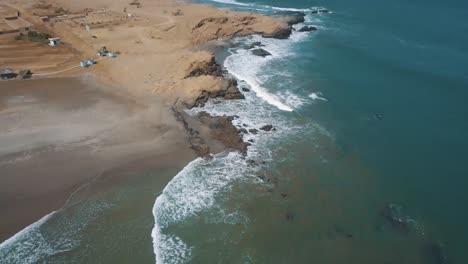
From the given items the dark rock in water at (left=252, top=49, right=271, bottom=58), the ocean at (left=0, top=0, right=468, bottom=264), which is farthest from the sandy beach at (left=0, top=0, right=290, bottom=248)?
the dark rock in water at (left=252, top=49, right=271, bottom=58)

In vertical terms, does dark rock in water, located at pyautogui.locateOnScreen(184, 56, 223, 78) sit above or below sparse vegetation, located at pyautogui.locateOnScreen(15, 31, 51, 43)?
below

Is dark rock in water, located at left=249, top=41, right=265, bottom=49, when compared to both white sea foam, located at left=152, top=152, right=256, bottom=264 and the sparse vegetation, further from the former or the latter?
the sparse vegetation

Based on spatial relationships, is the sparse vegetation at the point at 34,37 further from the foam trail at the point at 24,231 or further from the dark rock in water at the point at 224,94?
the foam trail at the point at 24,231

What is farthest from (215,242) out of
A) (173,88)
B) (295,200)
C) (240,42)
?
(240,42)

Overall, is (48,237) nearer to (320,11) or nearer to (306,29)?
(306,29)

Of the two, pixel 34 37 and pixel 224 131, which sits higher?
pixel 34 37

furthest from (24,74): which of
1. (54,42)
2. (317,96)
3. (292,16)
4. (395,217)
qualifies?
(292,16)

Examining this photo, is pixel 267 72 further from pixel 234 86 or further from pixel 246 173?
pixel 246 173
